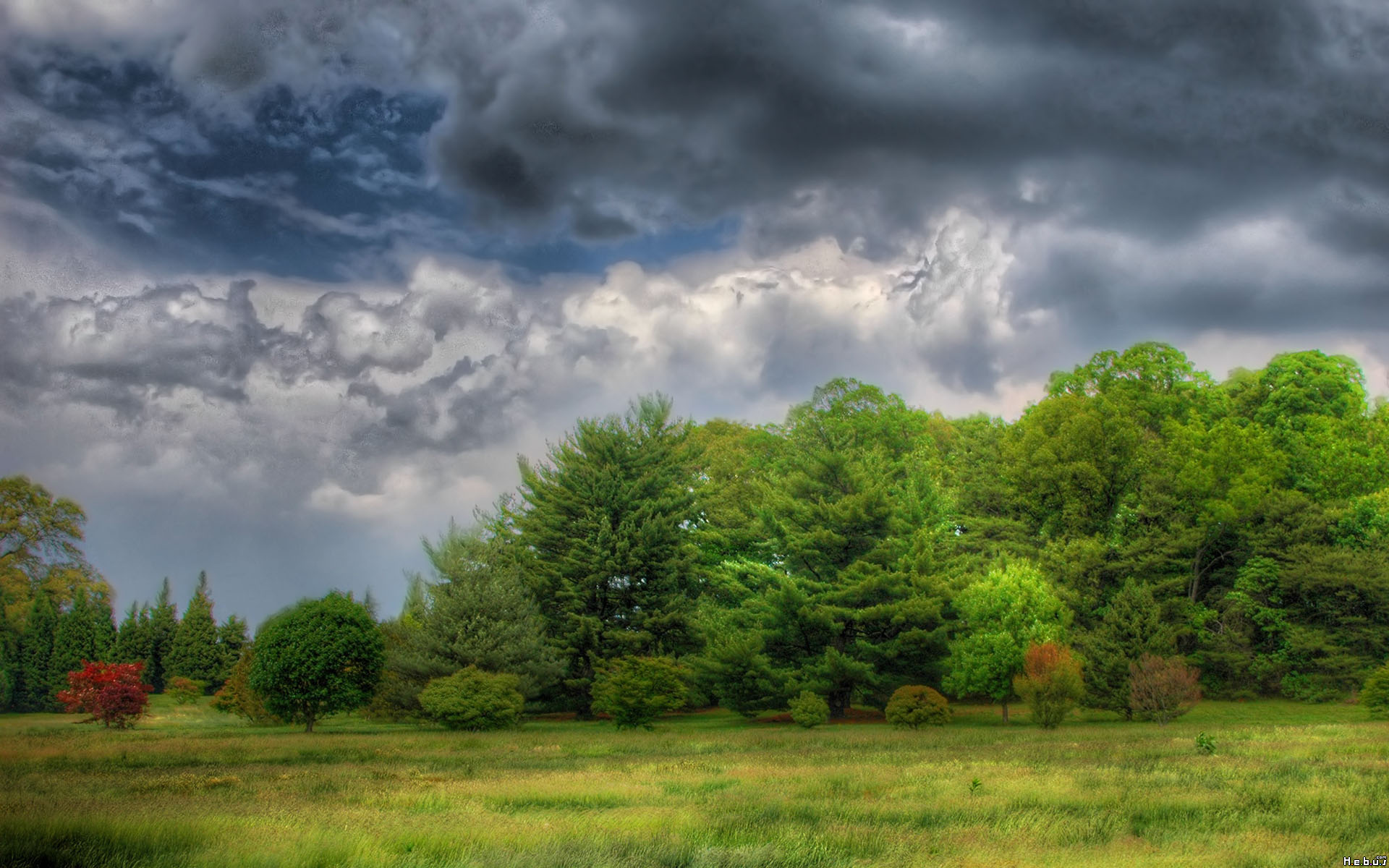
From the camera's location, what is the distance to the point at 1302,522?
45438 millimetres

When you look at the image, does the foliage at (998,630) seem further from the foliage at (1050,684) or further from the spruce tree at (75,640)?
the spruce tree at (75,640)

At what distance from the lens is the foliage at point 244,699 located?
125 ft

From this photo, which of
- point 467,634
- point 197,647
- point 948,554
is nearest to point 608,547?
point 467,634

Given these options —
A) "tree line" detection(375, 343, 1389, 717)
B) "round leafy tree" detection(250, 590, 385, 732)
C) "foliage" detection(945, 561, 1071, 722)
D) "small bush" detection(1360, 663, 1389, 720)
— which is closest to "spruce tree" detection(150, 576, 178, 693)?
"tree line" detection(375, 343, 1389, 717)

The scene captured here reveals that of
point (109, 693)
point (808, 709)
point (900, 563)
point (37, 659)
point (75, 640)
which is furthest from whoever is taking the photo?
point (37, 659)

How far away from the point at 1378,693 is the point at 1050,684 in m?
12.4

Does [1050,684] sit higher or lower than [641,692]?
lower

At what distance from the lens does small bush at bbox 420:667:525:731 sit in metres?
33.4

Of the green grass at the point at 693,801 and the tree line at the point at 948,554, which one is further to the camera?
the tree line at the point at 948,554

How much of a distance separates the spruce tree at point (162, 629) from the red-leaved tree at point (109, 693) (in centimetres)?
2178

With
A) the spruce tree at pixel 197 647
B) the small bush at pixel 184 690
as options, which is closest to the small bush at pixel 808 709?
the small bush at pixel 184 690

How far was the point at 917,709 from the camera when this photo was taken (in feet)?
111

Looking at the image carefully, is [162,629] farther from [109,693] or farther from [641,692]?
[641,692]

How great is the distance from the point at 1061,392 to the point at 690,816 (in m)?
46.4
